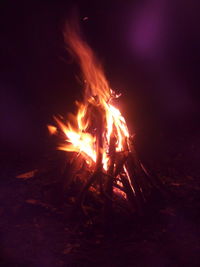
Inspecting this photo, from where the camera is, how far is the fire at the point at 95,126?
3.72 meters

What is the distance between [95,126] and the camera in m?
3.94

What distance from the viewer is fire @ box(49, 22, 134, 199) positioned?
372 centimetres

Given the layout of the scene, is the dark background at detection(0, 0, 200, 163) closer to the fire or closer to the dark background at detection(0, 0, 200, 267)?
the dark background at detection(0, 0, 200, 267)

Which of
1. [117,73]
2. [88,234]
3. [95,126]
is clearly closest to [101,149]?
[95,126]

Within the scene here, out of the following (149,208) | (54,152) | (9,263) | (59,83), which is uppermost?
(59,83)

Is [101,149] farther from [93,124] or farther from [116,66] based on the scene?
[116,66]

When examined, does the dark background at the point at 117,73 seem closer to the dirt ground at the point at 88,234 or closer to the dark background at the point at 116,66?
the dark background at the point at 116,66

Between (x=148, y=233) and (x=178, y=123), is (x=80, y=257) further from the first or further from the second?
(x=178, y=123)

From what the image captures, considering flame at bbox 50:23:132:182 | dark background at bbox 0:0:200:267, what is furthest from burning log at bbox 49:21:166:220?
dark background at bbox 0:0:200:267

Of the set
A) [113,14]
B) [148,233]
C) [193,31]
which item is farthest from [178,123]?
[148,233]

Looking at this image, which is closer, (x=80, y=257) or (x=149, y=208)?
(x=80, y=257)

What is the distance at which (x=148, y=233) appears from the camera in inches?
128

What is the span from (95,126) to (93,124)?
3 cm

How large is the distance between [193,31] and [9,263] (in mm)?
6147
